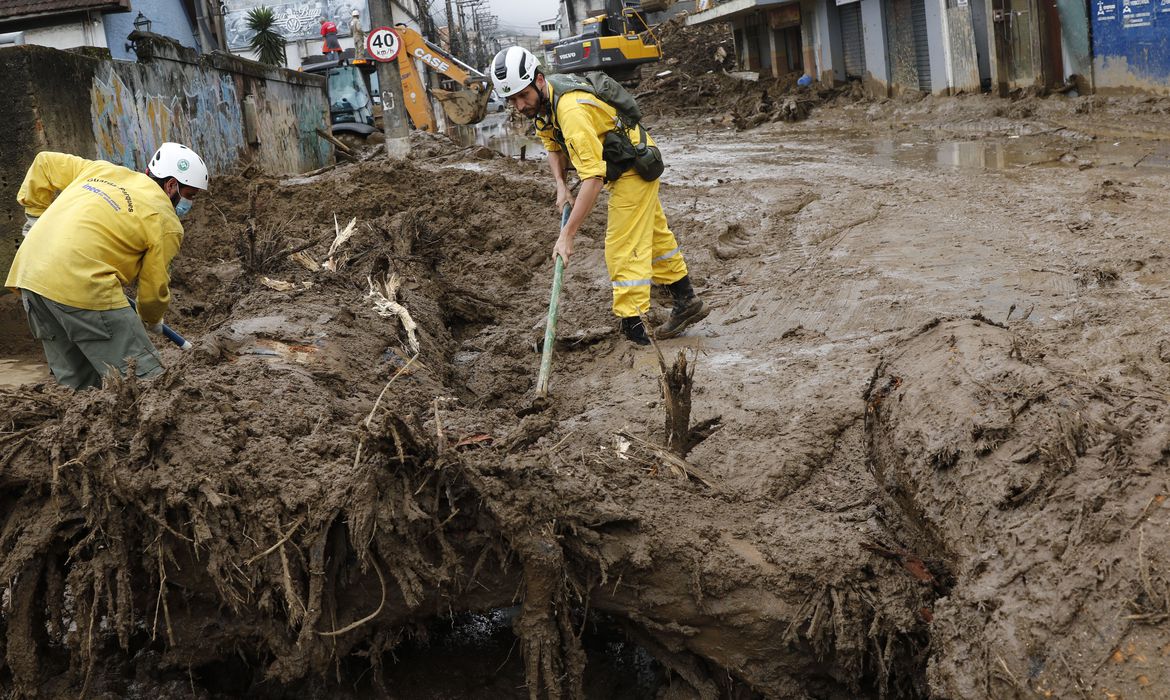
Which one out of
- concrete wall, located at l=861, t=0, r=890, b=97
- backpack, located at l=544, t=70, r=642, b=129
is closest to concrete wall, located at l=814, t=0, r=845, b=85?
concrete wall, located at l=861, t=0, r=890, b=97

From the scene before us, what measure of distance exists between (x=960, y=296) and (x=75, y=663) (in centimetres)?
483

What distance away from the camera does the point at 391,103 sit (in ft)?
52.3

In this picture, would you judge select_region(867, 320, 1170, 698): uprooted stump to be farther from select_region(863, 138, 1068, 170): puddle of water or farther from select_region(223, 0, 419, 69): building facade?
select_region(223, 0, 419, 69): building facade

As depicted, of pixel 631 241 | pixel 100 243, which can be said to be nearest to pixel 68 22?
pixel 100 243

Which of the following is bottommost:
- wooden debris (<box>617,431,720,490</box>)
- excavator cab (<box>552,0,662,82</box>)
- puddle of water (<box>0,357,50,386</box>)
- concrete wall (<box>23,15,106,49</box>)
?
wooden debris (<box>617,431,720,490</box>)

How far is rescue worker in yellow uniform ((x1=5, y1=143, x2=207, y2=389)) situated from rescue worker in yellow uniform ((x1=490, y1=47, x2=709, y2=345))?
1.84m

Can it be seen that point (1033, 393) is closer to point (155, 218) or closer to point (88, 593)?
point (88, 593)

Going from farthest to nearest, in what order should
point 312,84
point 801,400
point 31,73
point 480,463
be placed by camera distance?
point 312,84 < point 31,73 < point 801,400 < point 480,463

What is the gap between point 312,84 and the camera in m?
19.9

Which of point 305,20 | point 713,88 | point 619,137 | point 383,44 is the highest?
point 305,20

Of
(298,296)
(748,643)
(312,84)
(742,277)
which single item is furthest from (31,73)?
(312,84)

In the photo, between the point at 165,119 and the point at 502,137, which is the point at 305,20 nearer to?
the point at 502,137

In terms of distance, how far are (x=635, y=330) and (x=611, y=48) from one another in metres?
22.8

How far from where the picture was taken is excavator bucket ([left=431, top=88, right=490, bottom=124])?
18.0m
